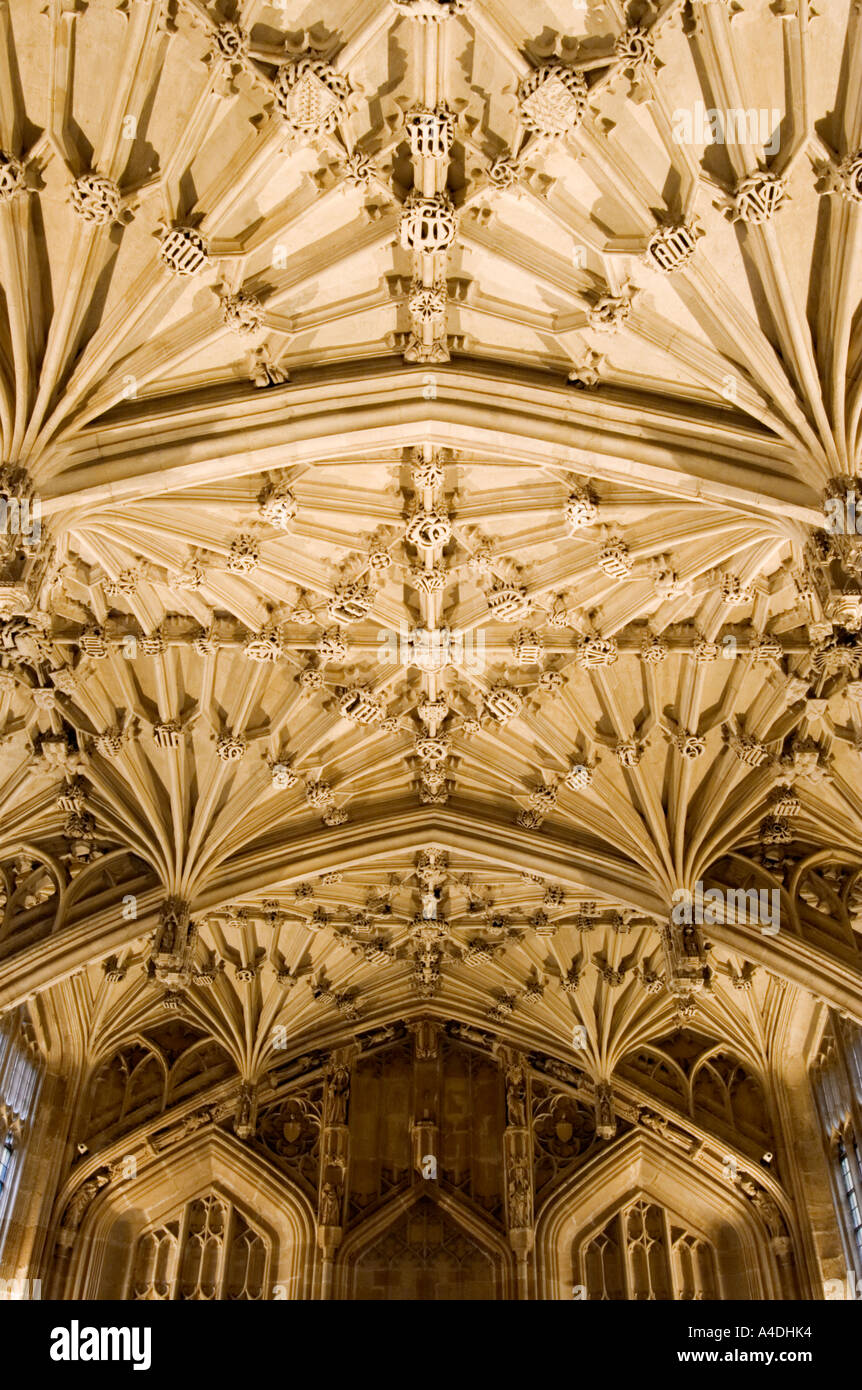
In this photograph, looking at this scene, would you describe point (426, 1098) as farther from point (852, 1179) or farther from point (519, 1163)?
point (852, 1179)

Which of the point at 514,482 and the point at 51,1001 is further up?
the point at 514,482

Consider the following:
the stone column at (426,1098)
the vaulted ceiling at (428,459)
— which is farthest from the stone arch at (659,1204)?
the vaulted ceiling at (428,459)

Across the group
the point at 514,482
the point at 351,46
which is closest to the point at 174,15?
the point at 351,46

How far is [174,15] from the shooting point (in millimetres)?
9320

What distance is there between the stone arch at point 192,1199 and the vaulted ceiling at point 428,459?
182 inches

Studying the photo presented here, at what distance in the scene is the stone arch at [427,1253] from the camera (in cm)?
1784

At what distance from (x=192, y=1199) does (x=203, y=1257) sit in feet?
3.05

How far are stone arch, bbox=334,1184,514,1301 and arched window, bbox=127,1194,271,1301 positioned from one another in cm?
147

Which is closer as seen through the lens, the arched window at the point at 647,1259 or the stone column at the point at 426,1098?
the arched window at the point at 647,1259

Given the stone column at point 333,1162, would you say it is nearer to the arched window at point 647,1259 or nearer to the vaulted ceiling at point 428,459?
the arched window at point 647,1259

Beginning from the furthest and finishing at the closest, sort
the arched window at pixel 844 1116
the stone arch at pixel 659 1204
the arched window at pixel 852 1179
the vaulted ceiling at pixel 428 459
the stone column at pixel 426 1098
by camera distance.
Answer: the stone column at pixel 426 1098
the stone arch at pixel 659 1204
the arched window at pixel 844 1116
the arched window at pixel 852 1179
the vaulted ceiling at pixel 428 459
